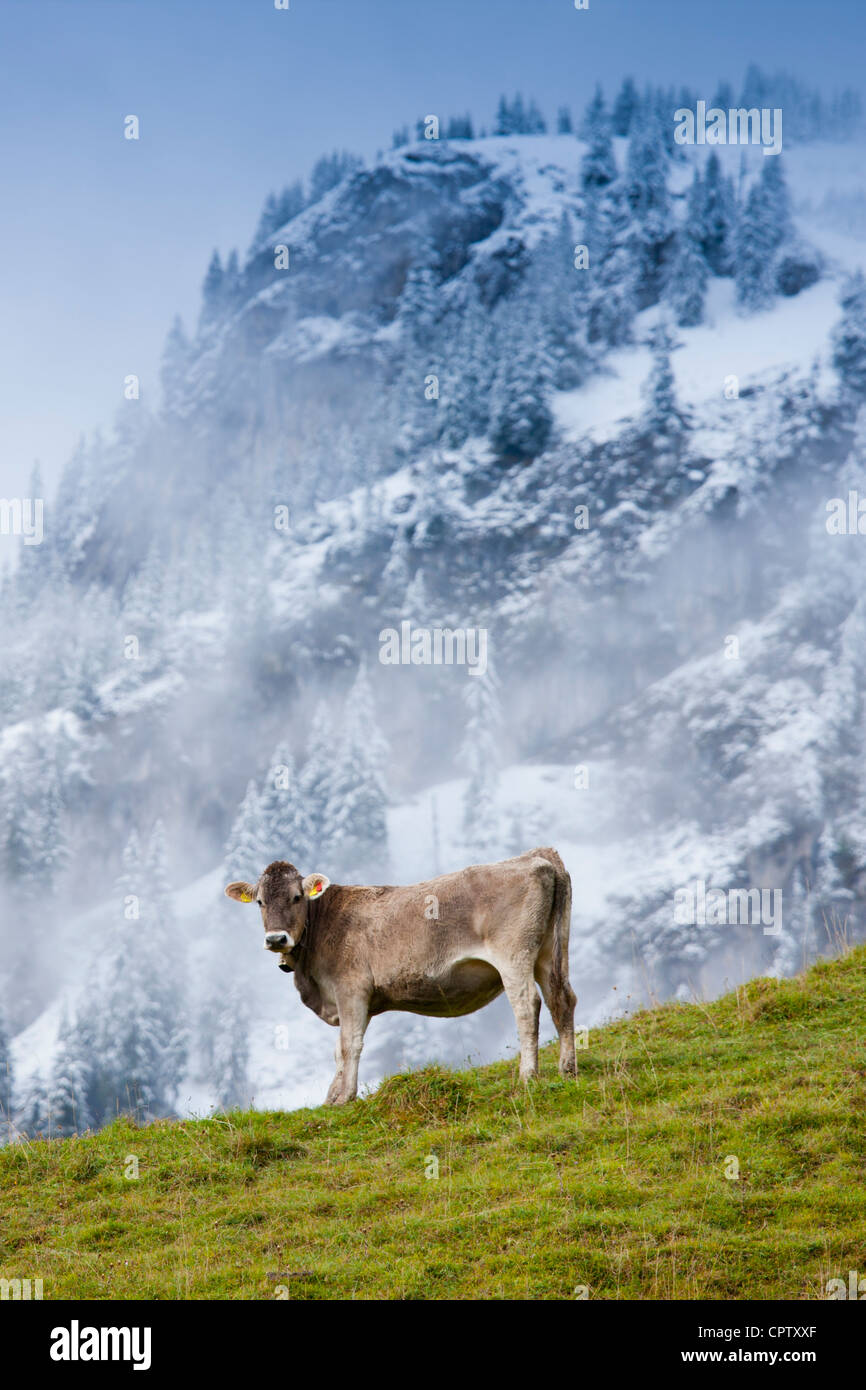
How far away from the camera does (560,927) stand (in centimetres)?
1658

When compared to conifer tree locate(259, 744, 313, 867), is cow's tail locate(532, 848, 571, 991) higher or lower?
lower

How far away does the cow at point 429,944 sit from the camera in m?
16.3

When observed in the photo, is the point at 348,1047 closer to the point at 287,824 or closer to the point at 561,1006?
the point at 561,1006

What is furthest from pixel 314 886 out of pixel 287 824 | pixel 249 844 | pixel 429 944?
pixel 249 844

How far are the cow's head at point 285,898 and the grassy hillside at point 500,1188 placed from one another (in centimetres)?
254

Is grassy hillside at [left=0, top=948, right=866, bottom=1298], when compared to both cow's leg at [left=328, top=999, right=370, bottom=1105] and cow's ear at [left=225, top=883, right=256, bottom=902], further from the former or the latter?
cow's ear at [left=225, top=883, right=256, bottom=902]

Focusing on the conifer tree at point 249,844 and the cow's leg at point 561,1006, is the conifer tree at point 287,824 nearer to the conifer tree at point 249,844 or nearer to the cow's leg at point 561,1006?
the conifer tree at point 249,844

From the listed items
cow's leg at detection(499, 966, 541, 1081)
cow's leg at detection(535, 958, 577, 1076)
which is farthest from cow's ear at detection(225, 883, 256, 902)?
cow's leg at detection(535, 958, 577, 1076)

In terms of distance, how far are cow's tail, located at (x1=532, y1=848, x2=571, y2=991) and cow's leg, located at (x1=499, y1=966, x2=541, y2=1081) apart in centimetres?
43

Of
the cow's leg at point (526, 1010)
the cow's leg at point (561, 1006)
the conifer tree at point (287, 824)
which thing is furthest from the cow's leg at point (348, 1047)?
the conifer tree at point (287, 824)

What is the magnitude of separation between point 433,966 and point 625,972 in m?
141

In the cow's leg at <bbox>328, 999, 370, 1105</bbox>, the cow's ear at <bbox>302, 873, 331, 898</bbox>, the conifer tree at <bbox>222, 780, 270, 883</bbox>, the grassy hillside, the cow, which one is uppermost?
the conifer tree at <bbox>222, 780, 270, 883</bbox>

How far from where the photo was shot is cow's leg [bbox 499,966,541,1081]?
51.9 feet
